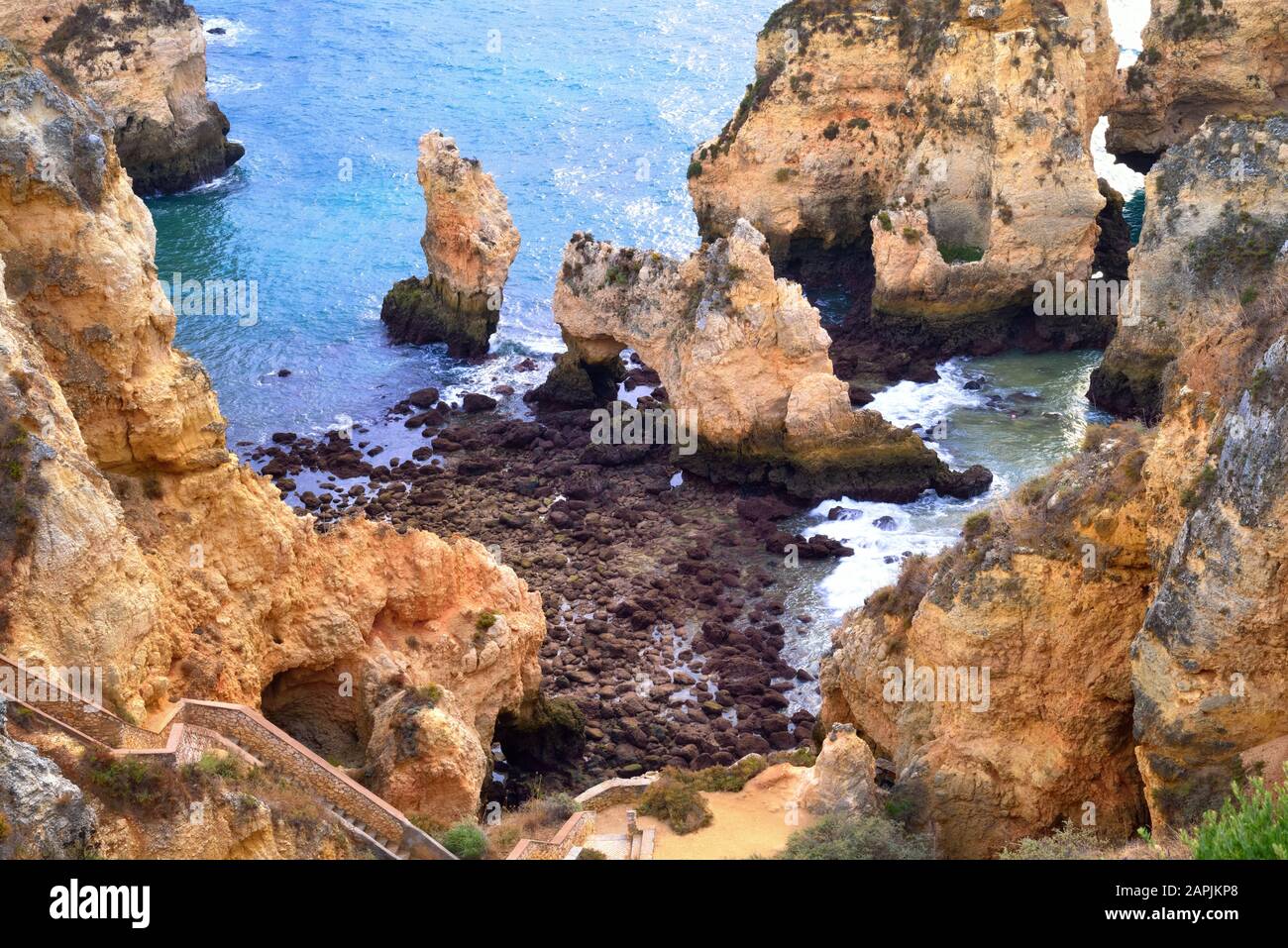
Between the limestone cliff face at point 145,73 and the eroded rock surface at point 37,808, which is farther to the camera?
the limestone cliff face at point 145,73

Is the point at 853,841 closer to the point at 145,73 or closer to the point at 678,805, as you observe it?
the point at 678,805

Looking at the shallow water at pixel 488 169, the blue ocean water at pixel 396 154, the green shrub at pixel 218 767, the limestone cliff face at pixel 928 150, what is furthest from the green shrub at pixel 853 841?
the limestone cliff face at pixel 928 150

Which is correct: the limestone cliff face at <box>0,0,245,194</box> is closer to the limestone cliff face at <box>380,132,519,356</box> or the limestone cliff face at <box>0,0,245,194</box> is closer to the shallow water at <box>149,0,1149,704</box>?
the shallow water at <box>149,0,1149,704</box>

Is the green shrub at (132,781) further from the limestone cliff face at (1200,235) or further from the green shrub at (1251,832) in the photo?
the limestone cliff face at (1200,235)

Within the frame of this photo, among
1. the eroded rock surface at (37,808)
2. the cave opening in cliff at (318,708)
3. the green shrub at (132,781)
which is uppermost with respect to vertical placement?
the eroded rock surface at (37,808)

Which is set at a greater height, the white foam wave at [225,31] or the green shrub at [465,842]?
the white foam wave at [225,31]

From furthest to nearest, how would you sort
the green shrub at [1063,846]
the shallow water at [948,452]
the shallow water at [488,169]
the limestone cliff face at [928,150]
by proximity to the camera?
the limestone cliff face at [928,150] → the shallow water at [488,169] → the shallow water at [948,452] → the green shrub at [1063,846]

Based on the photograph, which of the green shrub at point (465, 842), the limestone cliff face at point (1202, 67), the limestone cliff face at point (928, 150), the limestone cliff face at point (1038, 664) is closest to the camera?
the green shrub at point (465, 842)

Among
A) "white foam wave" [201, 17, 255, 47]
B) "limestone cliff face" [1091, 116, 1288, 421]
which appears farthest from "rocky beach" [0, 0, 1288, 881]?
"white foam wave" [201, 17, 255, 47]
